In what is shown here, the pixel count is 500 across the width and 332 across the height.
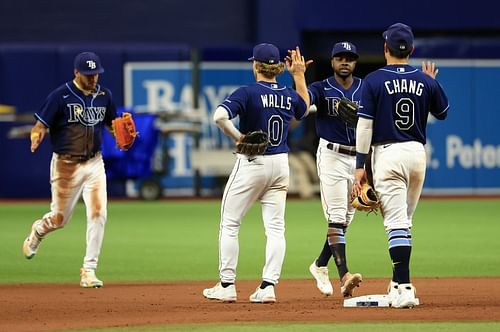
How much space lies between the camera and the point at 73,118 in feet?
39.3

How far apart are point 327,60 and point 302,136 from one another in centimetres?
303

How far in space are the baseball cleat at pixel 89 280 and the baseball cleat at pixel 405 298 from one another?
3332mm

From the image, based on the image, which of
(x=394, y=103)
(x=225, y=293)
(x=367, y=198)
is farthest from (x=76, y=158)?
→ (x=394, y=103)

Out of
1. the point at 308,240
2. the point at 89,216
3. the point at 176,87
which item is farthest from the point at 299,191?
the point at 89,216

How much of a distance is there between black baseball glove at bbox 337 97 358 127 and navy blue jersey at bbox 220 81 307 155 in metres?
0.41

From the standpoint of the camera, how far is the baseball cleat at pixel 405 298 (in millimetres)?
9289

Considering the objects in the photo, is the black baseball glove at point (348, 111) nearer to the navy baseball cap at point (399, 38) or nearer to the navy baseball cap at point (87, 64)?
the navy baseball cap at point (399, 38)

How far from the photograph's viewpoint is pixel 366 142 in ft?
30.8

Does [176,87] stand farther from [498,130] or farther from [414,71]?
[414,71]

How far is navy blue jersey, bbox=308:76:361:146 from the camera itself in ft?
34.5

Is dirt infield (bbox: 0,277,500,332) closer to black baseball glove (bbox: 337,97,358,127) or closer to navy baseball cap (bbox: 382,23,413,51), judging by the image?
black baseball glove (bbox: 337,97,358,127)

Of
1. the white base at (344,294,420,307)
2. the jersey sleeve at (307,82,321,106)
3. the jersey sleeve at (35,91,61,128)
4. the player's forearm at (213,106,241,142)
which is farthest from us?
the jersey sleeve at (35,91,61,128)

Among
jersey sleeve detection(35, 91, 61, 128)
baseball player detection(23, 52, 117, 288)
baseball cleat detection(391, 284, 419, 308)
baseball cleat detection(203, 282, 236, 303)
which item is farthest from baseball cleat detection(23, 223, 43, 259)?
baseball cleat detection(391, 284, 419, 308)

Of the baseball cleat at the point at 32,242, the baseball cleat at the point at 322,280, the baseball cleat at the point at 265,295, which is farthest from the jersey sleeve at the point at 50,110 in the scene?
the baseball cleat at the point at 265,295
